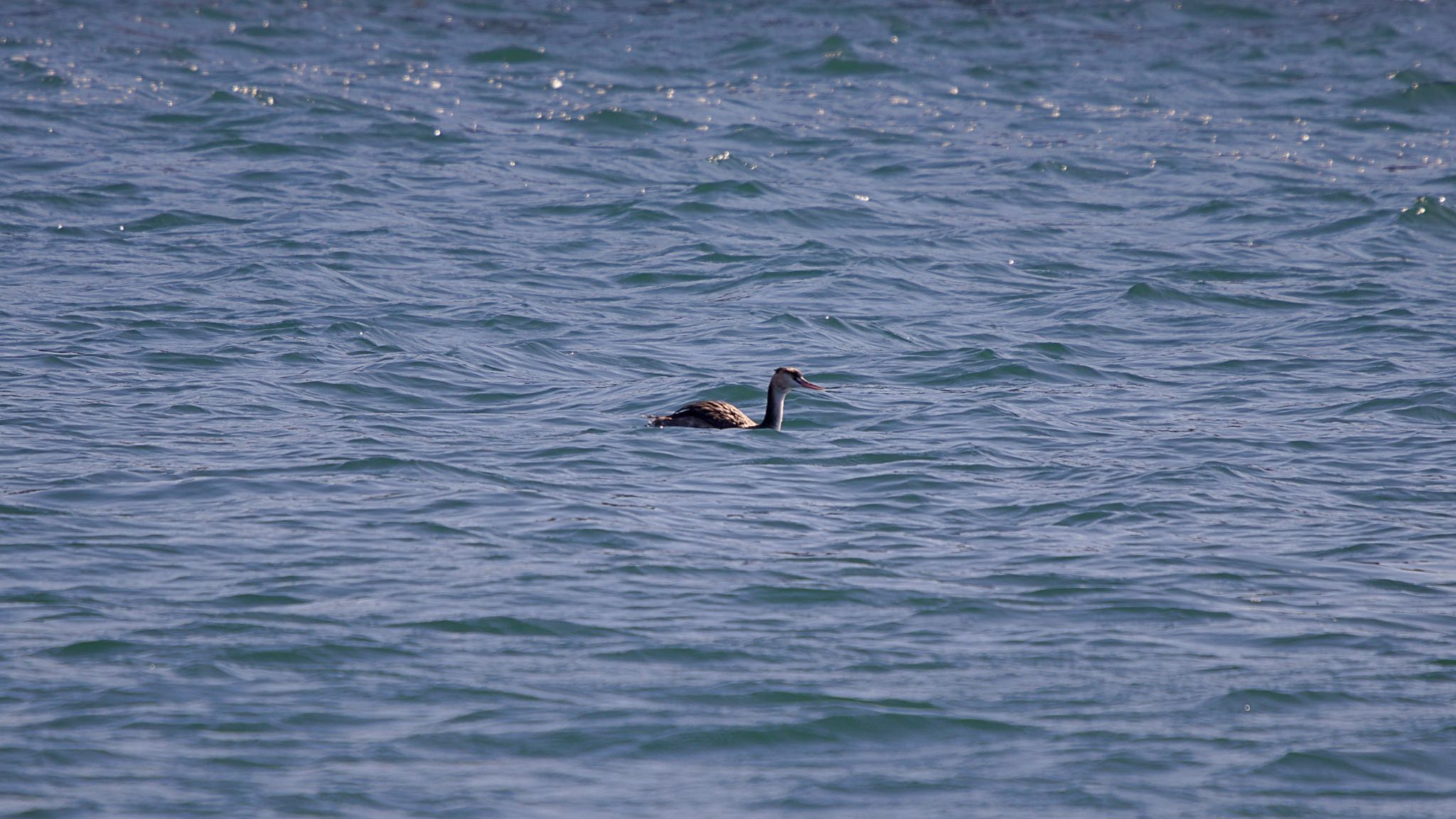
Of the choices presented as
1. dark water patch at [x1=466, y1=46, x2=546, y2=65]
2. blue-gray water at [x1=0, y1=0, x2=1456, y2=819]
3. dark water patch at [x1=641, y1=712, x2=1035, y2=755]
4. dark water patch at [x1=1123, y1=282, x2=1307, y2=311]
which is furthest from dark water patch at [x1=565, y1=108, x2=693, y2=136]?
dark water patch at [x1=641, y1=712, x2=1035, y2=755]

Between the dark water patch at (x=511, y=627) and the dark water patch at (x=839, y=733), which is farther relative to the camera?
the dark water patch at (x=511, y=627)

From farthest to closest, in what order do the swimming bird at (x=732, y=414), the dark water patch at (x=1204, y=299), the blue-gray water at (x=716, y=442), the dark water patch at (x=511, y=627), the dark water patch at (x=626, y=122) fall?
the dark water patch at (x=626, y=122) → the dark water patch at (x=1204, y=299) → the swimming bird at (x=732, y=414) → the dark water patch at (x=511, y=627) → the blue-gray water at (x=716, y=442)

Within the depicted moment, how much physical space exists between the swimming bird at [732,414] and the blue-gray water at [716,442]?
0.14m

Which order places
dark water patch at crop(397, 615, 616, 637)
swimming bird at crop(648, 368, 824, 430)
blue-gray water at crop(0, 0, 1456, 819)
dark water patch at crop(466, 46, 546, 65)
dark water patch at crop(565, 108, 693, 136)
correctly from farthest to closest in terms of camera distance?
dark water patch at crop(466, 46, 546, 65), dark water patch at crop(565, 108, 693, 136), swimming bird at crop(648, 368, 824, 430), dark water patch at crop(397, 615, 616, 637), blue-gray water at crop(0, 0, 1456, 819)

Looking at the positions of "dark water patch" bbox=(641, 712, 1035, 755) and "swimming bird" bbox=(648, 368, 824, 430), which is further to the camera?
"swimming bird" bbox=(648, 368, 824, 430)

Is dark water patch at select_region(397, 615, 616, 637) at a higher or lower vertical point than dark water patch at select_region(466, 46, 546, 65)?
lower

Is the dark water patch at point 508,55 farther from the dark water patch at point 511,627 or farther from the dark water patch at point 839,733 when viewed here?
the dark water patch at point 839,733

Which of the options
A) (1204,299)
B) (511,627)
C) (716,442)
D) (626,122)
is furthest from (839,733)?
(626,122)

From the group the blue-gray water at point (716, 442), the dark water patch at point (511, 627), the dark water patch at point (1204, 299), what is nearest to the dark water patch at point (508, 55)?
the blue-gray water at point (716, 442)

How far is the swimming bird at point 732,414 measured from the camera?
13219mm

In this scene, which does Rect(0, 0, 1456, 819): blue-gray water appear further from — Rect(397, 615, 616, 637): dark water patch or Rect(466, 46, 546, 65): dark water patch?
Rect(466, 46, 546, 65): dark water patch

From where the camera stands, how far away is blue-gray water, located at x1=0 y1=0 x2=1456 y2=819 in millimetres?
7562

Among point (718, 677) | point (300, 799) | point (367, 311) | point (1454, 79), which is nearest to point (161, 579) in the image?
point (300, 799)

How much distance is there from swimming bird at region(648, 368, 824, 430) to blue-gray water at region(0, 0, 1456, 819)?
14cm
